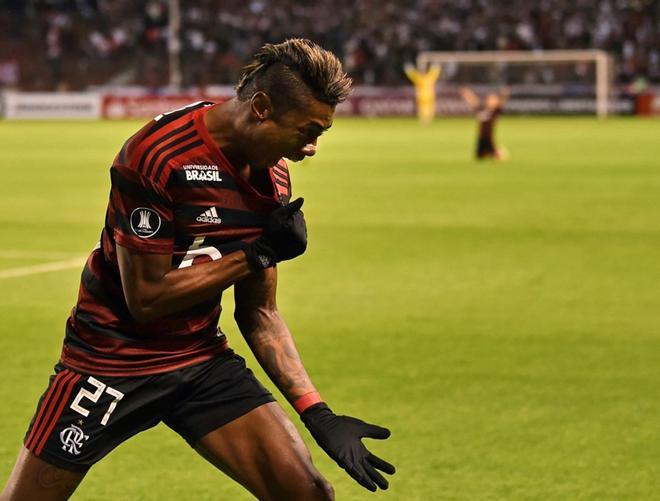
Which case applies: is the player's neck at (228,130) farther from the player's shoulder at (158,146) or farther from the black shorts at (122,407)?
the black shorts at (122,407)

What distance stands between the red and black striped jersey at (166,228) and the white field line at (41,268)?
9.20 m

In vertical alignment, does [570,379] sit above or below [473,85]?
above

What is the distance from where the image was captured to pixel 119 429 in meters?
4.56

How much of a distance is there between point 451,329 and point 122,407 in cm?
614

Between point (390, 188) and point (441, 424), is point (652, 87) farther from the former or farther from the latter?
point (441, 424)

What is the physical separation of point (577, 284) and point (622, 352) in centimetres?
315

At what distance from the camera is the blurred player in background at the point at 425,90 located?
5016 cm

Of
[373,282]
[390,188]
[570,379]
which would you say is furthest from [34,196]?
[570,379]

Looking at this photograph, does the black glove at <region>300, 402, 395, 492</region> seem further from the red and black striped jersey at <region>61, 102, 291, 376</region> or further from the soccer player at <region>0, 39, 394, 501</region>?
the red and black striped jersey at <region>61, 102, 291, 376</region>

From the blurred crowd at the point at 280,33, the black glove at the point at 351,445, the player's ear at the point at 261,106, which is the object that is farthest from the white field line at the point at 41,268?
the blurred crowd at the point at 280,33

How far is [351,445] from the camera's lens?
450 centimetres

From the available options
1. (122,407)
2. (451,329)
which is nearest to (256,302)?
(122,407)

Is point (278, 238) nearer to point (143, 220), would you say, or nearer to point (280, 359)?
point (143, 220)

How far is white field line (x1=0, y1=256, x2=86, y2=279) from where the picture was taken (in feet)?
44.8
